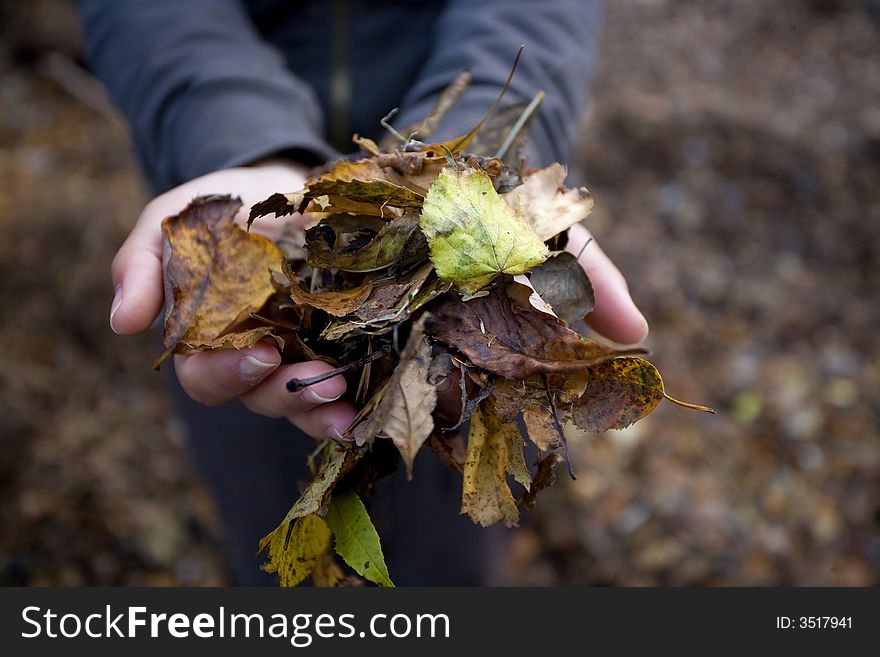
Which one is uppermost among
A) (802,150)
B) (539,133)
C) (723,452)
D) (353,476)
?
(539,133)

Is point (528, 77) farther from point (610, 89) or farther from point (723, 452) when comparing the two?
point (610, 89)

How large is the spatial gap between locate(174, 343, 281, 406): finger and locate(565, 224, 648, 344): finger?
0.54 meters

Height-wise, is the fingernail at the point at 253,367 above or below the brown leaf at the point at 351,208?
below

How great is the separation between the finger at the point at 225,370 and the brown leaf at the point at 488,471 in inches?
12.2

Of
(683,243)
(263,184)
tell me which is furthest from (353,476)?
(683,243)

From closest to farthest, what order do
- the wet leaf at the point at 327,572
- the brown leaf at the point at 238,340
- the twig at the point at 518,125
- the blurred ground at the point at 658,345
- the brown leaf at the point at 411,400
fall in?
the brown leaf at the point at 411,400, the brown leaf at the point at 238,340, the wet leaf at the point at 327,572, the twig at the point at 518,125, the blurred ground at the point at 658,345

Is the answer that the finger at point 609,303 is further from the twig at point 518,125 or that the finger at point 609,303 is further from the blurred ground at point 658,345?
the blurred ground at point 658,345

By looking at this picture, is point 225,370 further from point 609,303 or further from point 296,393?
point 609,303

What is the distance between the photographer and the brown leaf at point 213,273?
1064 mm

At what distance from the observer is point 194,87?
60.1 inches

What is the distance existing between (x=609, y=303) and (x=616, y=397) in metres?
0.26

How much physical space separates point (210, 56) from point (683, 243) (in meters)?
2.14

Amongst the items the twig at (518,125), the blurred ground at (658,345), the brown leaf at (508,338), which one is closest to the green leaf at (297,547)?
the brown leaf at (508,338)

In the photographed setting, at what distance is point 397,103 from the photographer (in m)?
1.80
